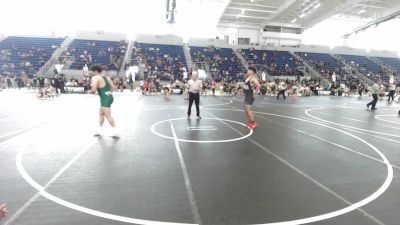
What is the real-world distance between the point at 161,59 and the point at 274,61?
14.7 metres

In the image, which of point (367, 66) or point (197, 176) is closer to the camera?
point (197, 176)

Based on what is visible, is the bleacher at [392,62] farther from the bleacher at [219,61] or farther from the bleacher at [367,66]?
the bleacher at [219,61]

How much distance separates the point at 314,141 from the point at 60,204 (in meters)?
5.88

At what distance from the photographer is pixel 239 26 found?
137ft

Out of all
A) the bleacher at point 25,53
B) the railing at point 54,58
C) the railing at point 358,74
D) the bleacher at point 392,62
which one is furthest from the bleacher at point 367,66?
the bleacher at point 25,53

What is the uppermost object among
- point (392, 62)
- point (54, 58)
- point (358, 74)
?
point (392, 62)

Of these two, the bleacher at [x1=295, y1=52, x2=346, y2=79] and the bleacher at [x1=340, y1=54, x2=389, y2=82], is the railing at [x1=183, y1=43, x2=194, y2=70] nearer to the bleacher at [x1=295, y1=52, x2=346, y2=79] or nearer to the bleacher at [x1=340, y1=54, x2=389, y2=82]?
the bleacher at [x1=295, y1=52, x2=346, y2=79]

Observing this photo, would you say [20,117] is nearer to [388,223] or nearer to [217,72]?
[388,223]

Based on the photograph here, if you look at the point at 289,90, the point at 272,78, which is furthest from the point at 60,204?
Answer: the point at 272,78

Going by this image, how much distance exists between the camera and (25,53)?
1235 inches

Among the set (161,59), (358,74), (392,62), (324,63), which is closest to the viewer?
(161,59)

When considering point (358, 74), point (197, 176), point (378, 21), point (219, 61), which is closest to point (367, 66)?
point (358, 74)

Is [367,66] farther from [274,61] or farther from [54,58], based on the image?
[54,58]

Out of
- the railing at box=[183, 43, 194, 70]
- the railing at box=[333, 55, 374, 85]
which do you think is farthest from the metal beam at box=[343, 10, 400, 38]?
the railing at box=[183, 43, 194, 70]
